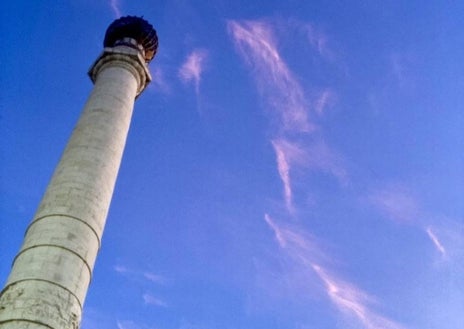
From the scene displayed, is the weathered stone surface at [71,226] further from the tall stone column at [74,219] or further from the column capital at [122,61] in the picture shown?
the column capital at [122,61]

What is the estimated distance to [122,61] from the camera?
24203 mm

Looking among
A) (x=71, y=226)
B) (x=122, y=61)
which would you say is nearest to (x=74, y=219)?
(x=71, y=226)

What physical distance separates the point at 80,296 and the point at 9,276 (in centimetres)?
198

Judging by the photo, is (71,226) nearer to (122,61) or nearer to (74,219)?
(74,219)

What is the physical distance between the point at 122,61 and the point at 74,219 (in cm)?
963

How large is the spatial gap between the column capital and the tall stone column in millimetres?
57

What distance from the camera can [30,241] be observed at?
1605 centimetres

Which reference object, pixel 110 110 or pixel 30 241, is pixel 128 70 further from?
pixel 30 241

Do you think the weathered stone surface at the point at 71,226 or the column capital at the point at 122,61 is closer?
the weathered stone surface at the point at 71,226

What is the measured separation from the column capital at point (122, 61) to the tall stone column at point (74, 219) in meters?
0.06

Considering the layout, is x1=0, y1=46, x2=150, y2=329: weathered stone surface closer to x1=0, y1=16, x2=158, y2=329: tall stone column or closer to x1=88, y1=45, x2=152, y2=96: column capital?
x1=0, y1=16, x2=158, y2=329: tall stone column

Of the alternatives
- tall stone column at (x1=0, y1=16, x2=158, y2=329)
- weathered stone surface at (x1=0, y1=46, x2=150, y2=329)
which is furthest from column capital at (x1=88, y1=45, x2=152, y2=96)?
weathered stone surface at (x1=0, y1=46, x2=150, y2=329)

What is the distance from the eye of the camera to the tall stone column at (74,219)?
14.4m

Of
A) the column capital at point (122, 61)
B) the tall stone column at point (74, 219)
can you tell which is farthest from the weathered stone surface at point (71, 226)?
the column capital at point (122, 61)
